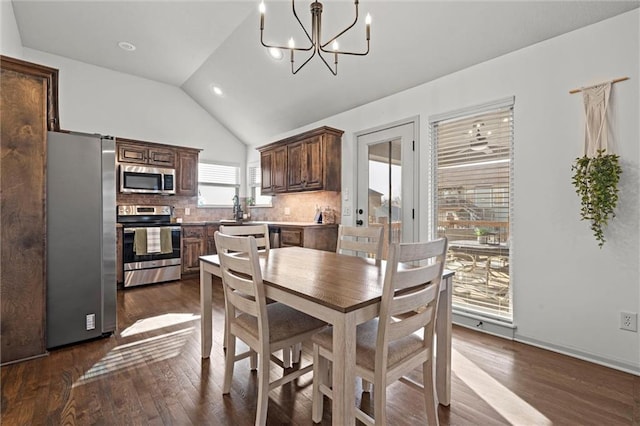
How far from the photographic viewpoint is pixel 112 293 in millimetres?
2684

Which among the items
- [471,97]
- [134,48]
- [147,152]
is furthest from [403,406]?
[134,48]

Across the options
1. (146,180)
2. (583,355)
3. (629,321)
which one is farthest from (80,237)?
(629,321)

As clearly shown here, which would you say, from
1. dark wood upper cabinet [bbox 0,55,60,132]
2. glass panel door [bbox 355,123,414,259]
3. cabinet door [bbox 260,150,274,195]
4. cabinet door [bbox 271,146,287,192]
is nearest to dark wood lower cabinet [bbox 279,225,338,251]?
glass panel door [bbox 355,123,414,259]

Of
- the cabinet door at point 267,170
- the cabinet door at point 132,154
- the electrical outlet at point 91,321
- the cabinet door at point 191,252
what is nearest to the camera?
the electrical outlet at point 91,321

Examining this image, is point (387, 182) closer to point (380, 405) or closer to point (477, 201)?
point (477, 201)

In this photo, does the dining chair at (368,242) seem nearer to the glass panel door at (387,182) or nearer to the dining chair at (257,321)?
the dining chair at (257,321)

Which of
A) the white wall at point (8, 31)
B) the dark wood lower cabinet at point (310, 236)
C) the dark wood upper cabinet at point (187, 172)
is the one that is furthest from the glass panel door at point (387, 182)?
the white wall at point (8, 31)

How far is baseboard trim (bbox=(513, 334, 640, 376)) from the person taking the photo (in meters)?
2.06

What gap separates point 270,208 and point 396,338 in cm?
482

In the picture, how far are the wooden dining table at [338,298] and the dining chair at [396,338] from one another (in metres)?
0.10

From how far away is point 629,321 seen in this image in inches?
81.6

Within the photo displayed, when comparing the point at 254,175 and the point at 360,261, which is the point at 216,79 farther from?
the point at 360,261

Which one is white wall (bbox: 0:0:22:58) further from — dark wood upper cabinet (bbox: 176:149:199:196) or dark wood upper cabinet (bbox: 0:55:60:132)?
dark wood upper cabinet (bbox: 176:149:199:196)

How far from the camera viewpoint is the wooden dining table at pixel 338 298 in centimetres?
115
